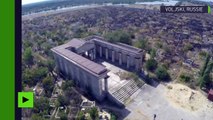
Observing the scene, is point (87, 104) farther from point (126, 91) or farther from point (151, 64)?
point (151, 64)

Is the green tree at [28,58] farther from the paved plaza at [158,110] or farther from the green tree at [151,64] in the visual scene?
the green tree at [151,64]

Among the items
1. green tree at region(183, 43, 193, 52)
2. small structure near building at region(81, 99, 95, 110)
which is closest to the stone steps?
small structure near building at region(81, 99, 95, 110)

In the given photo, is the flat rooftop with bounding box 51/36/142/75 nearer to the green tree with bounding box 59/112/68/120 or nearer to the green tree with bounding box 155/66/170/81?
the green tree with bounding box 155/66/170/81

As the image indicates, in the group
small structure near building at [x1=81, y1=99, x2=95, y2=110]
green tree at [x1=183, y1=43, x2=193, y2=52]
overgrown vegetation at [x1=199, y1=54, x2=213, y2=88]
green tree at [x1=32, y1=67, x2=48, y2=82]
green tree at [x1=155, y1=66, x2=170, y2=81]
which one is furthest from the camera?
green tree at [x1=183, y1=43, x2=193, y2=52]

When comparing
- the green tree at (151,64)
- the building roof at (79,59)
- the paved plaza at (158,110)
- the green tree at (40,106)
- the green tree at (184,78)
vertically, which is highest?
the building roof at (79,59)

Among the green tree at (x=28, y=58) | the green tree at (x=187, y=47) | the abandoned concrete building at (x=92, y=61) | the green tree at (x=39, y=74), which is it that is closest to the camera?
the abandoned concrete building at (x=92, y=61)

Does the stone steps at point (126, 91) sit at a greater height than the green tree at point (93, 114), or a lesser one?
greater

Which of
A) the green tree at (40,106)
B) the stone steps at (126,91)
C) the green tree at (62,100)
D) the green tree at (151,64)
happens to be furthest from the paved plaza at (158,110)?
the green tree at (40,106)

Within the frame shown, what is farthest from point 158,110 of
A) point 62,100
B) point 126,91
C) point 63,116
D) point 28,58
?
point 28,58
